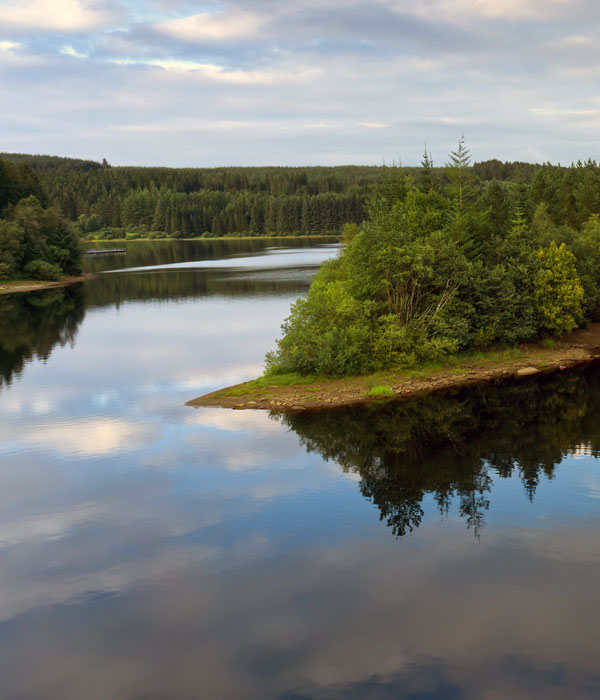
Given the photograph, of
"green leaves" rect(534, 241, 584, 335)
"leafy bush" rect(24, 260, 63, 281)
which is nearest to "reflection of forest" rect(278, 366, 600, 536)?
"green leaves" rect(534, 241, 584, 335)

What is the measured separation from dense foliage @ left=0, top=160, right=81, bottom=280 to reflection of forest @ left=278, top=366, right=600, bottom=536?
312 ft

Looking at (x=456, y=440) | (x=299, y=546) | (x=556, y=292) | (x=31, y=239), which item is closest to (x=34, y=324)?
(x=31, y=239)

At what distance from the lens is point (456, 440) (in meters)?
38.9

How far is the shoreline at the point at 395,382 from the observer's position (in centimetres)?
4544

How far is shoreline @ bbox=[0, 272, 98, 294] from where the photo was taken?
380ft

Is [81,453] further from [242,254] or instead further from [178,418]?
[242,254]

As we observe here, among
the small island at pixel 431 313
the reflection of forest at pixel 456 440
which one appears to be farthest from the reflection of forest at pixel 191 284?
the reflection of forest at pixel 456 440

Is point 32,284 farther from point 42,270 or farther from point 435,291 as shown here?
point 435,291

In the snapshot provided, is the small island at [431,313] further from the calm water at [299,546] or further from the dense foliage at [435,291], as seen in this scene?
the calm water at [299,546]

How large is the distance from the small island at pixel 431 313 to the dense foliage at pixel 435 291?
4.6 inches

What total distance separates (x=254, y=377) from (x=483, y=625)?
34401 millimetres

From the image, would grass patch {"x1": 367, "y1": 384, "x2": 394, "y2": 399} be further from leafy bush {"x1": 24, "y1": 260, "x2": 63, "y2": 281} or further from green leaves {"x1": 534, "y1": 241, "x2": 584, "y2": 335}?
leafy bush {"x1": 24, "y1": 260, "x2": 63, "y2": 281}

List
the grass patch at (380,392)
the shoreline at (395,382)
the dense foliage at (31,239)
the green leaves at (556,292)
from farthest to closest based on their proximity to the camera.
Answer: the dense foliage at (31,239) → the green leaves at (556,292) → the grass patch at (380,392) → the shoreline at (395,382)

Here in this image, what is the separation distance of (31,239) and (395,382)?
3915 inches
